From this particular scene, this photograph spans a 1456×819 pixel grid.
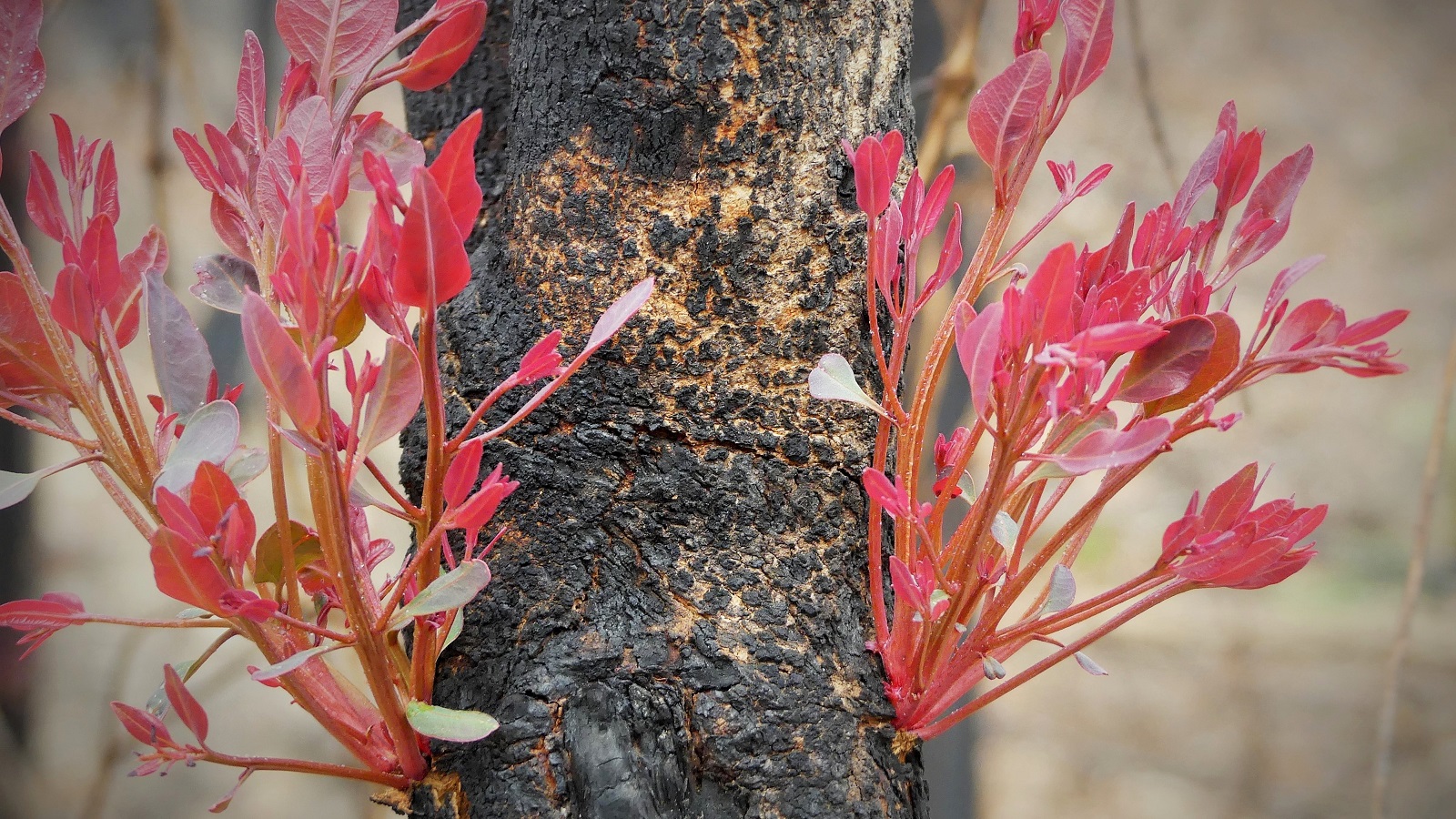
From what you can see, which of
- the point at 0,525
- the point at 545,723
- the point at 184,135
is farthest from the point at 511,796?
the point at 0,525

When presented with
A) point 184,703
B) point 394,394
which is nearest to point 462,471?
point 394,394

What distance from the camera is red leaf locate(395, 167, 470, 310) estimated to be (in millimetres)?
267

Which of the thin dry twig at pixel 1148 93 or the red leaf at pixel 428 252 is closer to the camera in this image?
the red leaf at pixel 428 252

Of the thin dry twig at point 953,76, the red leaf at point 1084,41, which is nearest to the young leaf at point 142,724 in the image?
the red leaf at point 1084,41

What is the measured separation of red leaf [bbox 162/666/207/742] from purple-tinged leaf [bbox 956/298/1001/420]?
11.7 inches

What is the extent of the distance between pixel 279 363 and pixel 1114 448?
25 cm

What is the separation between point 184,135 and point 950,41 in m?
1.21

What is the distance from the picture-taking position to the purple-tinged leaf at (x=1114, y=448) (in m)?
0.29

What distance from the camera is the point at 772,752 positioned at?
0.39 metres

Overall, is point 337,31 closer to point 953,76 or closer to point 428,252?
point 428,252

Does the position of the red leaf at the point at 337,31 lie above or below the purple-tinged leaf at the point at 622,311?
above

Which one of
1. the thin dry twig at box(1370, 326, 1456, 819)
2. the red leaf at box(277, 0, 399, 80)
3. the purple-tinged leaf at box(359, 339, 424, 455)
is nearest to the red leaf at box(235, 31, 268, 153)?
the red leaf at box(277, 0, 399, 80)

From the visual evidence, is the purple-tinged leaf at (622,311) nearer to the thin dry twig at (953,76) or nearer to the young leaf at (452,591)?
the young leaf at (452,591)

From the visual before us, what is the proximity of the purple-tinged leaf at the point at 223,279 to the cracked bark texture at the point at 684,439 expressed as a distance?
0.36ft
